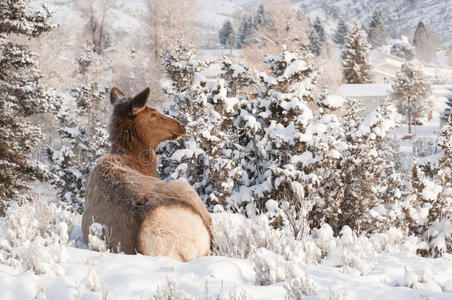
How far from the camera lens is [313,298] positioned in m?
2.60

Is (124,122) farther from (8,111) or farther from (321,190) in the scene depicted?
(8,111)

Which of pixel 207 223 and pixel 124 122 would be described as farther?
pixel 124 122

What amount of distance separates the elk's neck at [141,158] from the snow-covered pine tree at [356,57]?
49954 millimetres

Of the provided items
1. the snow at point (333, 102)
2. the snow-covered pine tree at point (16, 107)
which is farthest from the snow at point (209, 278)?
the snow-covered pine tree at point (16, 107)

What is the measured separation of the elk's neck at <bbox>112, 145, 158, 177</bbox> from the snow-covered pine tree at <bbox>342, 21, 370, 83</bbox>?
164ft

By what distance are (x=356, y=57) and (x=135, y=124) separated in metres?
52.0

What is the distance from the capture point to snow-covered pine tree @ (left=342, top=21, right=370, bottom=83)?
52344 mm

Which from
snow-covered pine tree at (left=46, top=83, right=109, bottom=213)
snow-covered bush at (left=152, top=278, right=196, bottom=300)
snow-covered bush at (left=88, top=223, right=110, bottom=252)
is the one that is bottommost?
snow-covered pine tree at (left=46, top=83, right=109, bottom=213)

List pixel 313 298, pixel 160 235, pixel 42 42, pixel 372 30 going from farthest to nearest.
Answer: pixel 372 30
pixel 42 42
pixel 160 235
pixel 313 298

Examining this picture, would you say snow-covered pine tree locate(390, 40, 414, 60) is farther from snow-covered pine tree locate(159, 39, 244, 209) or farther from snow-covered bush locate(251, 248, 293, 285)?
snow-covered bush locate(251, 248, 293, 285)

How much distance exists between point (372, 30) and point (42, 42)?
9392 cm

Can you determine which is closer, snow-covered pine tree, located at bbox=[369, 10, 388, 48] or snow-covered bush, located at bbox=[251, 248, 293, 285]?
snow-covered bush, located at bbox=[251, 248, 293, 285]

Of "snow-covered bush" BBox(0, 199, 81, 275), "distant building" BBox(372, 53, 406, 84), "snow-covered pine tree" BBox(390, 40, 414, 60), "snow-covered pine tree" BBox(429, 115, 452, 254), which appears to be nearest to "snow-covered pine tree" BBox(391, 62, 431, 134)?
"snow-covered pine tree" BBox(429, 115, 452, 254)

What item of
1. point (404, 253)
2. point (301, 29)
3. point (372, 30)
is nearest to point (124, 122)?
point (404, 253)
